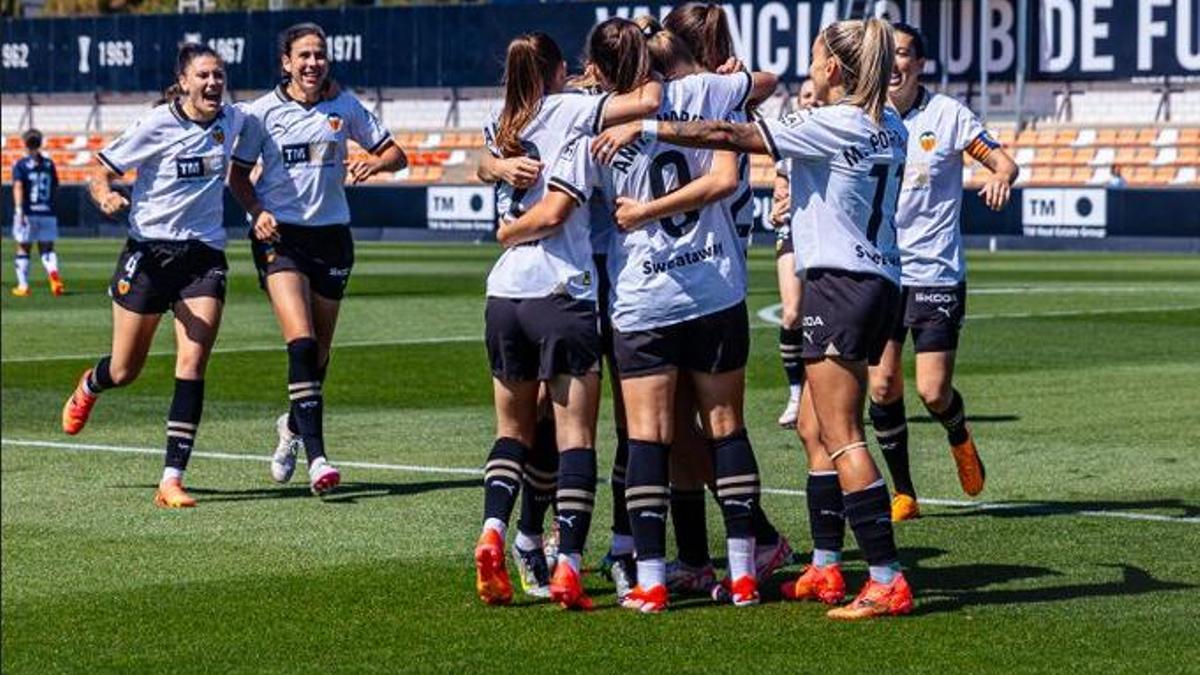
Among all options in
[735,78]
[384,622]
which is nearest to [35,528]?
[384,622]

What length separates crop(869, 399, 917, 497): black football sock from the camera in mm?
11656

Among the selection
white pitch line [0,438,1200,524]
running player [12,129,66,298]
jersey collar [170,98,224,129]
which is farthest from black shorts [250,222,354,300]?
running player [12,129,66,298]

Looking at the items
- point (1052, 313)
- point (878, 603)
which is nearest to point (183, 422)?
point (878, 603)

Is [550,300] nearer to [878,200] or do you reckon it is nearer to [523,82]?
[523,82]

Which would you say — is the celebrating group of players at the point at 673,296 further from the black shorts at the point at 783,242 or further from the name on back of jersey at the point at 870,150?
the black shorts at the point at 783,242

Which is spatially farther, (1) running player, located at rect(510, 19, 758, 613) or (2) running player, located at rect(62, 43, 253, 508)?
(2) running player, located at rect(62, 43, 253, 508)

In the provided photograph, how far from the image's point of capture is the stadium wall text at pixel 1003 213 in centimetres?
4212

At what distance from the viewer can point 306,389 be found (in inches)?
500

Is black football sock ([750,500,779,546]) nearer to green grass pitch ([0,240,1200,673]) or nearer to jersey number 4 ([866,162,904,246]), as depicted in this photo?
green grass pitch ([0,240,1200,673])

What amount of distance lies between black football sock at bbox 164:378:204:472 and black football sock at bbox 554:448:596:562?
3.62 m

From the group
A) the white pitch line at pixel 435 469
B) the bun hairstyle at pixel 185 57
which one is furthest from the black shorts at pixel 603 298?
the bun hairstyle at pixel 185 57

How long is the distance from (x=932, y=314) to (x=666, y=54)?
3.11m

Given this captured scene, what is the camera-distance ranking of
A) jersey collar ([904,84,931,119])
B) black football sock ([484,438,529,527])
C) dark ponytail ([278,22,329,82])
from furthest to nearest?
dark ponytail ([278,22,329,82]) → jersey collar ([904,84,931,119]) → black football sock ([484,438,529,527])

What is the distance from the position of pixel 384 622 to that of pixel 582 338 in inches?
49.5
